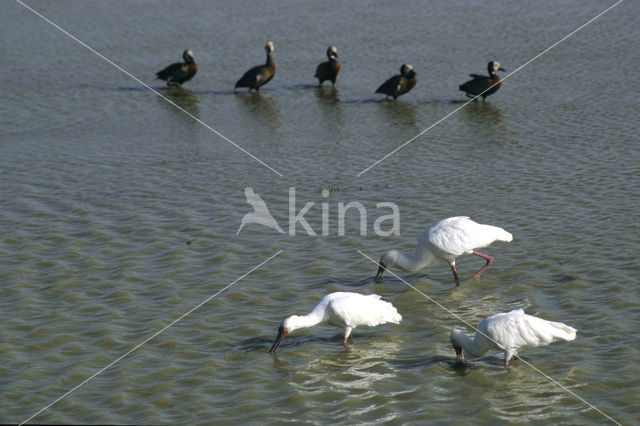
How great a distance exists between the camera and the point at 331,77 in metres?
20.8

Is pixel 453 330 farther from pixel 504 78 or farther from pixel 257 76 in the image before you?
pixel 257 76

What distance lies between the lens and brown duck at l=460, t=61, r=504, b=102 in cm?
1877

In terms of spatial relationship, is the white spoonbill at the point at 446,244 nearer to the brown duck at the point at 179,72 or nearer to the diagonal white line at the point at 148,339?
the diagonal white line at the point at 148,339

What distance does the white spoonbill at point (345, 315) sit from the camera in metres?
8.72

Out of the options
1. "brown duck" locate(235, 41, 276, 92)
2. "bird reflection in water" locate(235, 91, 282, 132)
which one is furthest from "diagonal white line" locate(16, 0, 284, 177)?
"brown duck" locate(235, 41, 276, 92)

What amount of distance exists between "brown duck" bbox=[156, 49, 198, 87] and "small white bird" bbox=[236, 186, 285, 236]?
8.21 meters

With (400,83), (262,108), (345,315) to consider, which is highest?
(400,83)

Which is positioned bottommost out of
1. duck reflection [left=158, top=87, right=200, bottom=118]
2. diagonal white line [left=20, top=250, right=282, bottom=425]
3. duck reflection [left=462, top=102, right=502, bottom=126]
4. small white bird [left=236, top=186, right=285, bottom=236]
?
diagonal white line [left=20, top=250, right=282, bottom=425]

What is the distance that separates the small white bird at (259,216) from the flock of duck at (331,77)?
6894 millimetres

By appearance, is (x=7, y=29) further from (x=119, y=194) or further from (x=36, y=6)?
(x=119, y=194)

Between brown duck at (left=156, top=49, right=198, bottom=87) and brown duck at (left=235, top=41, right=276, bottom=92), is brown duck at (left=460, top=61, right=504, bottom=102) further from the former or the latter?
brown duck at (left=156, top=49, right=198, bottom=87)

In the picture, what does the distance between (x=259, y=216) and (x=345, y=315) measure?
4.36 metres

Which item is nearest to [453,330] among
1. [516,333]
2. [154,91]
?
[516,333]

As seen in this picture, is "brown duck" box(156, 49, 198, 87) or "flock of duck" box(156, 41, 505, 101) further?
"brown duck" box(156, 49, 198, 87)
